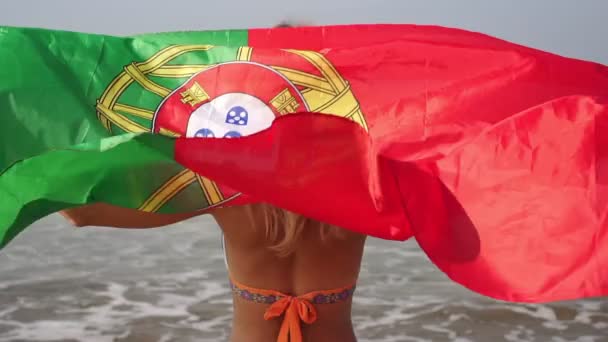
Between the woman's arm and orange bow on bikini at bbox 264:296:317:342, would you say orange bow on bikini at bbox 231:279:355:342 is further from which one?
the woman's arm

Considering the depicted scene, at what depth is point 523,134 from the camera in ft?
5.64

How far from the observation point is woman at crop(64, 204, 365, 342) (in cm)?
203

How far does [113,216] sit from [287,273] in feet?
1.46

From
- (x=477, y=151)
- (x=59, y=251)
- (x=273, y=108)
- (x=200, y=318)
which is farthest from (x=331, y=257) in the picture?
(x=59, y=251)

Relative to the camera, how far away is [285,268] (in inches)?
84.3

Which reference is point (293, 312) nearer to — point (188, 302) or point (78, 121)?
point (78, 121)

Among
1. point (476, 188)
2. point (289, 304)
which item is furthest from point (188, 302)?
point (476, 188)

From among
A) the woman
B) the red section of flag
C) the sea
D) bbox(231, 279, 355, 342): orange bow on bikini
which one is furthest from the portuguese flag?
the sea

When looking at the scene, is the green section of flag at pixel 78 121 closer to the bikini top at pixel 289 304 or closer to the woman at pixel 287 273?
the woman at pixel 287 273

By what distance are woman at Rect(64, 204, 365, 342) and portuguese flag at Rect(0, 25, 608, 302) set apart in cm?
11

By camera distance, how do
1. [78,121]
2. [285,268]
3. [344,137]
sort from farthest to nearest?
[285,268]
[78,121]
[344,137]

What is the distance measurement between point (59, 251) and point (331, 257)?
711 centimetres

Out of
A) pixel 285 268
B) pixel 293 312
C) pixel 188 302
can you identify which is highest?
pixel 188 302

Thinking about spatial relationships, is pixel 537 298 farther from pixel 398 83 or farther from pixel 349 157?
pixel 398 83
